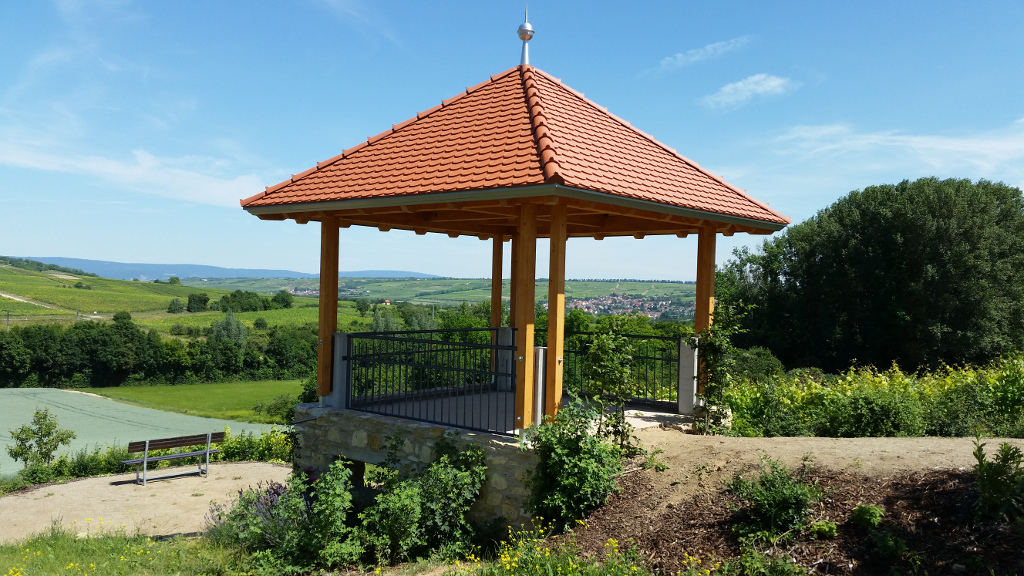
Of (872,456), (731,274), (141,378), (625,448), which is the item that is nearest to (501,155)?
(625,448)

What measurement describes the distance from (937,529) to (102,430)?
47.0 meters

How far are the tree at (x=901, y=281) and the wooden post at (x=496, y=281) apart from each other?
2128cm

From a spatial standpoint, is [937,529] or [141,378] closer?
[937,529]

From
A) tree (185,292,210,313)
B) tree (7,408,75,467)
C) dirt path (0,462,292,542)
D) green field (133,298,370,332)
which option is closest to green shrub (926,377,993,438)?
dirt path (0,462,292,542)

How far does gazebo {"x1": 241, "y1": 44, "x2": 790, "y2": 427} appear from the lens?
6.62 metres

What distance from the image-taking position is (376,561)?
652 cm

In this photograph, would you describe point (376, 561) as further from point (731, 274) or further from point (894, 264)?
point (731, 274)

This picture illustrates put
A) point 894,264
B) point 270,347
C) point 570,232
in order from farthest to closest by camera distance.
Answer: point 270,347 → point 894,264 → point 570,232

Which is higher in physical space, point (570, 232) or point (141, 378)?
point (570, 232)

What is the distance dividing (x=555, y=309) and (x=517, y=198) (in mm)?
1260

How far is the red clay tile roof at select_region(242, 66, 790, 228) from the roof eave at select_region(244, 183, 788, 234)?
0.05m

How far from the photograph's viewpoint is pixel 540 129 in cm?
709

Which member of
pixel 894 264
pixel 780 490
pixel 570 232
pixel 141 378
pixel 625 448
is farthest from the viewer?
pixel 141 378

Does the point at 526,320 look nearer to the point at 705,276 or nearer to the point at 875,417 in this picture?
the point at 705,276
